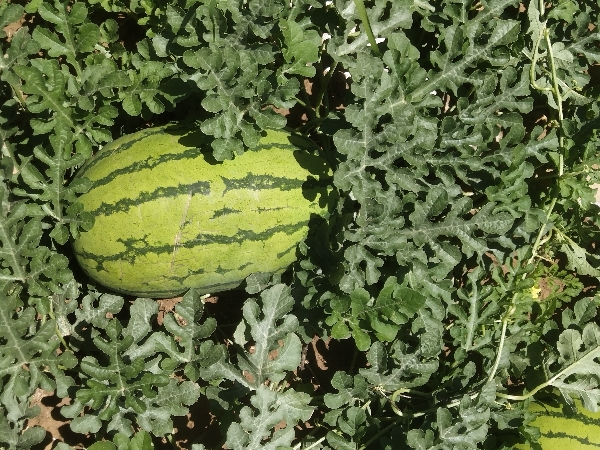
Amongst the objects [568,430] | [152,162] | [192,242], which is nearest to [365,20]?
[152,162]

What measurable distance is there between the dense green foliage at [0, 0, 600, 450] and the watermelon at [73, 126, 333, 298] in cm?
10

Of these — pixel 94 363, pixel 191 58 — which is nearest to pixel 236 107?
pixel 191 58

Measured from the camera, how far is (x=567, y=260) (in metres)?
3.83

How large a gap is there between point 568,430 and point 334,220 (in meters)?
1.68

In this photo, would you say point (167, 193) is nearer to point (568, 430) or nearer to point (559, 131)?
point (559, 131)

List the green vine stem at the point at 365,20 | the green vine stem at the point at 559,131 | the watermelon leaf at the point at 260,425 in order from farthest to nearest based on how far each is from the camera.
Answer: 1. the green vine stem at the point at 559,131
2. the green vine stem at the point at 365,20
3. the watermelon leaf at the point at 260,425

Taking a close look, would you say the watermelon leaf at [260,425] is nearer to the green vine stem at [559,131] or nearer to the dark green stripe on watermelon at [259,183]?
the dark green stripe on watermelon at [259,183]

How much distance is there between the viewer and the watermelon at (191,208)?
8.70ft

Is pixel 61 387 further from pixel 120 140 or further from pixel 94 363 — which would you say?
pixel 120 140

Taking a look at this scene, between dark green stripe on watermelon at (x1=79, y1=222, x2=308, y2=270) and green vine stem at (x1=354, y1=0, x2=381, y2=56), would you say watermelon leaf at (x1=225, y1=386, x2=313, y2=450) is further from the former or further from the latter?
green vine stem at (x1=354, y1=0, x2=381, y2=56)

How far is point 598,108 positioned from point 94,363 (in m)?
2.93

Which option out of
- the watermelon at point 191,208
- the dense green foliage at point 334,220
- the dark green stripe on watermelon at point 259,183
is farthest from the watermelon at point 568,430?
the dark green stripe on watermelon at point 259,183

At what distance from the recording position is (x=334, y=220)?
9.45 ft

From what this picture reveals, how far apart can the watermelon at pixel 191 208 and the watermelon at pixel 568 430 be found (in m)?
1.67
